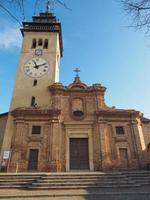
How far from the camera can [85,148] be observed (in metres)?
18.4

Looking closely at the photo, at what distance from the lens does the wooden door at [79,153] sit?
57.1 feet

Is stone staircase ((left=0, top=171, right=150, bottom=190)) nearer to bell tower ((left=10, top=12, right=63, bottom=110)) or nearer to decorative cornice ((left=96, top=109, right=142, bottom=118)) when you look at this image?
decorative cornice ((left=96, top=109, right=142, bottom=118))

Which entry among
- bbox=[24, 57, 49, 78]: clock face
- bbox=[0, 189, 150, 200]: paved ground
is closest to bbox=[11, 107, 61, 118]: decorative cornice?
bbox=[24, 57, 49, 78]: clock face

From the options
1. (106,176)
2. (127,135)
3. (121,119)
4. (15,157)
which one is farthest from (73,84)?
(106,176)

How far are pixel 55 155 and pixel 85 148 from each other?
2.95m

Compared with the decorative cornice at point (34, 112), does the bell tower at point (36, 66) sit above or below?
above

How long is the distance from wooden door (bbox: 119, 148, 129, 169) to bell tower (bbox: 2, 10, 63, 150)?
835cm

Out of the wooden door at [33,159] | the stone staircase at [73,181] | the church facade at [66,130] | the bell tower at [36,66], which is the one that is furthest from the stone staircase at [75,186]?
the bell tower at [36,66]

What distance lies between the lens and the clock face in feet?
74.6

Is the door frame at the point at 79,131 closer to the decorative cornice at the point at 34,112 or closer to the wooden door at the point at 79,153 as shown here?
the wooden door at the point at 79,153

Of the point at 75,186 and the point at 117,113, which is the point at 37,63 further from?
the point at 75,186

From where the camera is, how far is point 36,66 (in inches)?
916

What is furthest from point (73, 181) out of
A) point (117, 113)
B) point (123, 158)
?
point (117, 113)

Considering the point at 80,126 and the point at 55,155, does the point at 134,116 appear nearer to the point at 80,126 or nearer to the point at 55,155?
the point at 80,126
